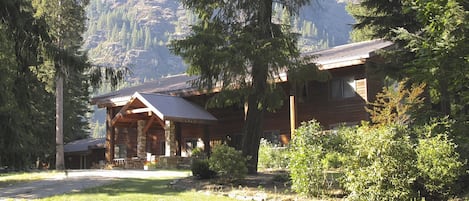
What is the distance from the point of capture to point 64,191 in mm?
14922

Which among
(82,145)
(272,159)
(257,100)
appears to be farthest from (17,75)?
(82,145)

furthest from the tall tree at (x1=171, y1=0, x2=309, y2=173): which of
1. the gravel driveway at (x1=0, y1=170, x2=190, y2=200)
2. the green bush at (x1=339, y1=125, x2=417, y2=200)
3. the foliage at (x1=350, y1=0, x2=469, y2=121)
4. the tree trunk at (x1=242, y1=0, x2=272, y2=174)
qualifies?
the green bush at (x1=339, y1=125, x2=417, y2=200)

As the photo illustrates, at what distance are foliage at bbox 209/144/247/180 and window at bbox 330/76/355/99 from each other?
11.3 m

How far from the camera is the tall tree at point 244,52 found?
16016 mm

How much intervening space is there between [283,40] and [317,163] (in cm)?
537

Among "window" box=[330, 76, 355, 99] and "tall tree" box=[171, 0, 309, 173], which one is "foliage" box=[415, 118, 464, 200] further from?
"window" box=[330, 76, 355, 99]

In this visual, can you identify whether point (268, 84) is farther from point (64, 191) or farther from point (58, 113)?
point (58, 113)

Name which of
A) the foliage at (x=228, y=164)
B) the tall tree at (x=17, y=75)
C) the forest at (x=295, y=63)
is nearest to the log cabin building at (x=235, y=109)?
the forest at (x=295, y=63)

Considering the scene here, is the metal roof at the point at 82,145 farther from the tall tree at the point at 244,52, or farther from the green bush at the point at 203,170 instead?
the green bush at the point at 203,170

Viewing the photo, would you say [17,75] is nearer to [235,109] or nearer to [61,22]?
[61,22]

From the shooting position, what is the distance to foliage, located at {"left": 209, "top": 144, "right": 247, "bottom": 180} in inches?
579

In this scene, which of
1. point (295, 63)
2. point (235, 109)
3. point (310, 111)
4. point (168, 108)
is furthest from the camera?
point (235, 109)

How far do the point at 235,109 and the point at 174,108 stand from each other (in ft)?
12.9

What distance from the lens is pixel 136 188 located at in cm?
1505
